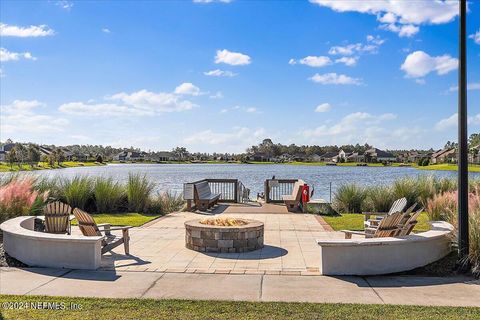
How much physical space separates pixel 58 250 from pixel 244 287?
11.0 ft

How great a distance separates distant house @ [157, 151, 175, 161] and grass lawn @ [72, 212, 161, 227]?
128 meters

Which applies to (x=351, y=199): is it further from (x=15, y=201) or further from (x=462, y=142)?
(x=15, y=201)

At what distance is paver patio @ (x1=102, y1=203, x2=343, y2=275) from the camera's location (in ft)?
25.1

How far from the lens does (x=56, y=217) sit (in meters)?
9.20

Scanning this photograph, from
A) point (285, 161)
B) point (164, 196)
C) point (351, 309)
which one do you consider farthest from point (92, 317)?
point (285, 161)

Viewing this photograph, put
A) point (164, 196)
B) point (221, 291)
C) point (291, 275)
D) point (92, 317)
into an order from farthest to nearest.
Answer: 1. point (164, 196)
2. point (291, 275)
3. point (221, 291)
4. point (92, 317)

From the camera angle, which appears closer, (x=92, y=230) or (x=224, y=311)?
(x=224, y=311)

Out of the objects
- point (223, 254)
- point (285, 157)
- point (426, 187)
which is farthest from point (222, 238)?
point (285, 157)

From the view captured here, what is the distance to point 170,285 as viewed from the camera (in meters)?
6.54

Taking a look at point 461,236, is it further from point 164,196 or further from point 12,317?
point 164,196

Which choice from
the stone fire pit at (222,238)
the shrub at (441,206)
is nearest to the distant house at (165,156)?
the shrub at (441,206)

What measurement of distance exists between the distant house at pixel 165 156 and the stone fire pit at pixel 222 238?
134686mm

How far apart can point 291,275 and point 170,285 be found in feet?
6.30

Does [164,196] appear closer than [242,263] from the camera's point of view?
No
